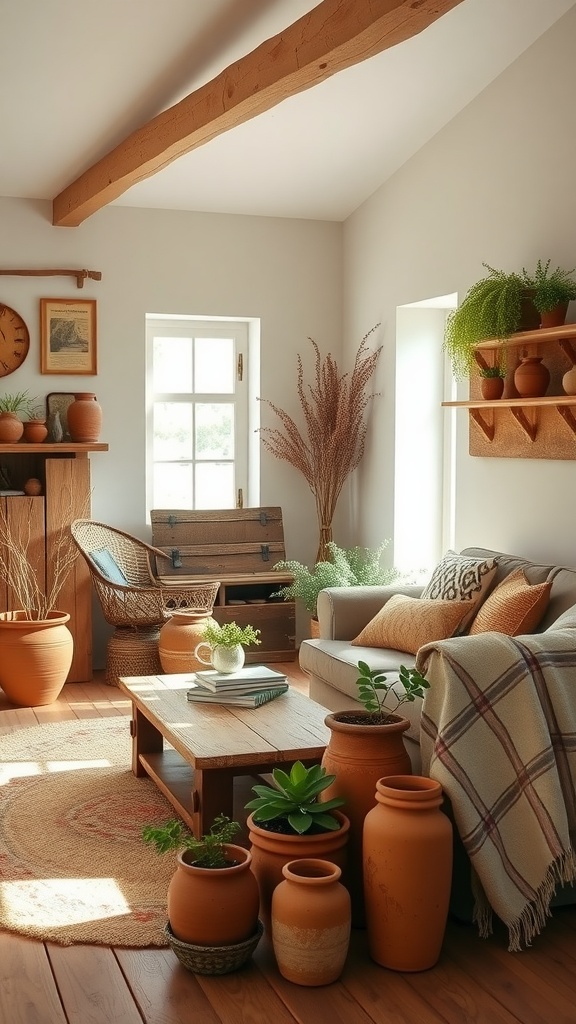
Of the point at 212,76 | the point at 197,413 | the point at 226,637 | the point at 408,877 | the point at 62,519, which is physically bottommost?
the point at 408,877

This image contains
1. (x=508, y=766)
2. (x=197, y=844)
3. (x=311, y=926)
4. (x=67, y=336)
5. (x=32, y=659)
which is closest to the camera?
(x=311, y=926)

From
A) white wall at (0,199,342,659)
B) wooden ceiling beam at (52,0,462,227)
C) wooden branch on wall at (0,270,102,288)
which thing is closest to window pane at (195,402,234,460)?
white wall at (0,199,342,659)

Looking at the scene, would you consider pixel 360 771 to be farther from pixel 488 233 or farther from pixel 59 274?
pixel 59 274

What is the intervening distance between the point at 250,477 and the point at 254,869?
4172mm

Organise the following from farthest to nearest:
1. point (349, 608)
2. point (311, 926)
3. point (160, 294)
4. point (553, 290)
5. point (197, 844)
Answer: point (160, 294), point (349, 608), point (553, 290), point (197, 844), point (311, 926)

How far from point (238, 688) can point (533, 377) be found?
1.75 meters

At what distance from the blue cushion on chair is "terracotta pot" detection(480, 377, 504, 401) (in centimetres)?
216

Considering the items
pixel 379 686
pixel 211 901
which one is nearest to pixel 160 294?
pixel 379 686

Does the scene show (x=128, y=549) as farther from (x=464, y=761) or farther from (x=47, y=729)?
(x=464, y=761)

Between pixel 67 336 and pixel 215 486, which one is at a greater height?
pixel 67 336

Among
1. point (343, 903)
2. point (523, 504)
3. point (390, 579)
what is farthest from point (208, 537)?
point (343, 903)

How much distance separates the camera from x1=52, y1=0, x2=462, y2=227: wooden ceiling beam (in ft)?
10.5

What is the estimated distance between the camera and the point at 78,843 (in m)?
3.57

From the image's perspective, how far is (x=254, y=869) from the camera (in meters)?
2.82
